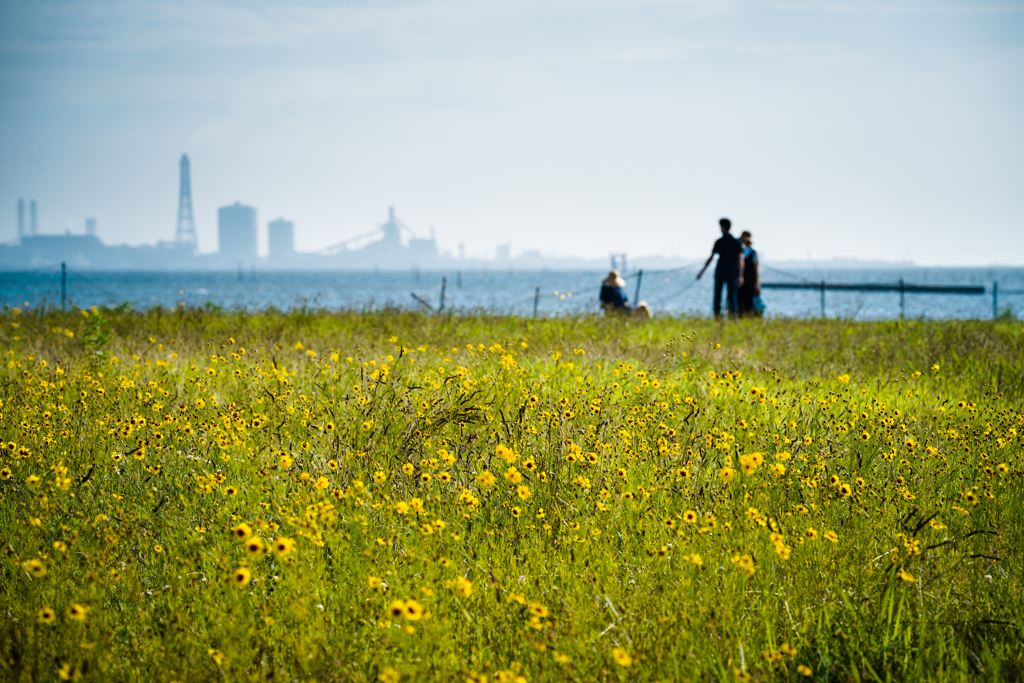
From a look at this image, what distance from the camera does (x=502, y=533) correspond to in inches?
131

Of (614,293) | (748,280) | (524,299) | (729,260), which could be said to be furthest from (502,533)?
(524,299)

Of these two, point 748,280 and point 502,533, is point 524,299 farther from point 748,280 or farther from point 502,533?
point 502,533

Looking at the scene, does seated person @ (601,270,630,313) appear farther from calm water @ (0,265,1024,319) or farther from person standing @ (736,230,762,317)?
person standing @ (736,230,762,317)

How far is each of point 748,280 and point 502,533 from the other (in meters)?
12.4

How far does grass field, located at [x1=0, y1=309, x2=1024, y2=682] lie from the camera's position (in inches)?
96.7

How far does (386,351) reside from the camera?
28.9 feet

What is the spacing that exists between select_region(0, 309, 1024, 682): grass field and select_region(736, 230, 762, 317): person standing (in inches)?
320

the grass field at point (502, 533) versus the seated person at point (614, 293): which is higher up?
the seated person at point (614, 293)

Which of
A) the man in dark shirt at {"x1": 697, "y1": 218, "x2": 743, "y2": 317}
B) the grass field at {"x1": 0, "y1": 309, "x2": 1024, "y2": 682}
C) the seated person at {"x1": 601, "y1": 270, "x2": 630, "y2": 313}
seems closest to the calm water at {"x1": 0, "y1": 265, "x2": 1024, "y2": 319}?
the seated person at {"x1": 601, "y1": 270, "x2": 630, "y2": 313}

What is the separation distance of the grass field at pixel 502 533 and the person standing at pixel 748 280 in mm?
8124

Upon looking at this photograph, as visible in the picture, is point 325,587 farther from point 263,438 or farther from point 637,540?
point 263,438

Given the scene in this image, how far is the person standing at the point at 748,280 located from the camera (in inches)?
555

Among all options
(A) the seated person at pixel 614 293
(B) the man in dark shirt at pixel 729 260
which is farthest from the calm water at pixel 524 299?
(B) the man in dark shirt at pixel 729 260

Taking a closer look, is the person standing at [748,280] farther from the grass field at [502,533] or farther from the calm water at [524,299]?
the grass field at [502,533]
